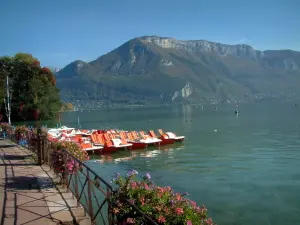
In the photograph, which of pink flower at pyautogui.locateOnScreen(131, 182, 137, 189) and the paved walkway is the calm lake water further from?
pink flower at pyautogui.locateOnScreen(131, 182, 137, 189)

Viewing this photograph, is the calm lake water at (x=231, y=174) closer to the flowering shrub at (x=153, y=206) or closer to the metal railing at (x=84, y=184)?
the metal railing at (x=84, y=184)

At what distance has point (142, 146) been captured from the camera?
34.4 metres

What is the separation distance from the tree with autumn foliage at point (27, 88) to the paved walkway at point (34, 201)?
60.8 metres

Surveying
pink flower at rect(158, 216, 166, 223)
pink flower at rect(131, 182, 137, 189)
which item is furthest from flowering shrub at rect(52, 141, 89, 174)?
pink flower at rect(158, 216, 166, 223)

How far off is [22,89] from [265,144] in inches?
2061

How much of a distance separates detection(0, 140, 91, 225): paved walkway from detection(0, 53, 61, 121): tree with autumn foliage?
60842 millimetres

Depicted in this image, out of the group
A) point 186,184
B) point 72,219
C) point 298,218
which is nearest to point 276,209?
point 298,218

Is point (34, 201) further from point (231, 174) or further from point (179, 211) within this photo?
point (231, 174)

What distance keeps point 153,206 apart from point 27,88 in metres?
70.3

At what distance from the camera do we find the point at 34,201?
8086 mm

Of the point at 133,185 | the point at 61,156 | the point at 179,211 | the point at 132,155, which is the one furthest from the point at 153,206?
the point at 132,155

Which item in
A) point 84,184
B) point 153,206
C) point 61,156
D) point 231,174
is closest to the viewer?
point 153,206

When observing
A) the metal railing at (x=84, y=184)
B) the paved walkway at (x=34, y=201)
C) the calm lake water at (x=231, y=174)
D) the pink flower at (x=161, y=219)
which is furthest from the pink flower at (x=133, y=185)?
the calm lake water at (x=231, y=174)

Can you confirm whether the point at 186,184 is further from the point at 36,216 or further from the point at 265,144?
the point at 265,144
